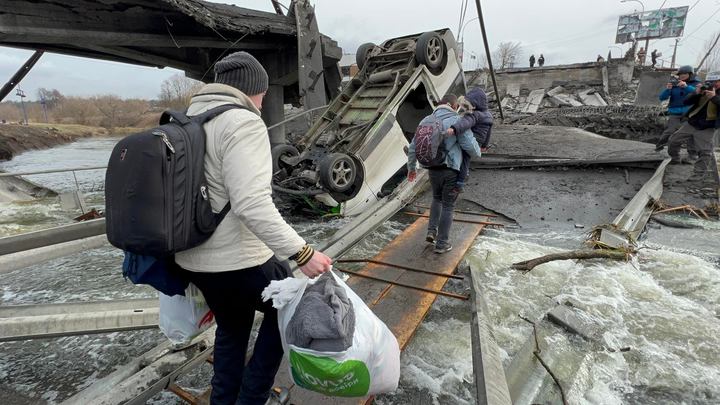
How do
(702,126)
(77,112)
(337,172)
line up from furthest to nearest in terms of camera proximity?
(77,112) < (702,126) < (337,172)

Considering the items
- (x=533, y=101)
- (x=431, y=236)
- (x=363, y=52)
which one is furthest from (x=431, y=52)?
(x=533, y=101)

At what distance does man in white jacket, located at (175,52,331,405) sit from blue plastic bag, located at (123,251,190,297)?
6cm

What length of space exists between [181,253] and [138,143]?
49cm

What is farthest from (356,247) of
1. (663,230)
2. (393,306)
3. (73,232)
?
(663,230)

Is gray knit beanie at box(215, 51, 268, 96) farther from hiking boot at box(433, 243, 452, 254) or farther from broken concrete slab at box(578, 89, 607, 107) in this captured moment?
broken concrete slab at box(578, 89, 607, 107)

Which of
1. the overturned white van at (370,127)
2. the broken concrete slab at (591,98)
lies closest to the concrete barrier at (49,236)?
the overturned white van at (370,127)

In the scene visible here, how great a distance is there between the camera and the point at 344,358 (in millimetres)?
1565

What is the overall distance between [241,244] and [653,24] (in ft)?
184

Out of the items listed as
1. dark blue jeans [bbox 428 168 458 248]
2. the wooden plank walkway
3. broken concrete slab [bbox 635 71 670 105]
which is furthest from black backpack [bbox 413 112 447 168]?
broken concrete slab [bbox 635 71 670 105]

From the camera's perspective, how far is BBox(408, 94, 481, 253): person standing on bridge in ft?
12.8

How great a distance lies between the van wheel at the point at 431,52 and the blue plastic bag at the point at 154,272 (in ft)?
20.8

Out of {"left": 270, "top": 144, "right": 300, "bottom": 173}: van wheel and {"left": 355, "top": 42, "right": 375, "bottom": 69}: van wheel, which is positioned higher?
{"left": 355, "top": 42, "right": 375, "bottom": 69}: van wheel

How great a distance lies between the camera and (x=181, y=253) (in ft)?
5.38

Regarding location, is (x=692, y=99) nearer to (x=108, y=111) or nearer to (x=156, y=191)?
(x=156, y=191)
